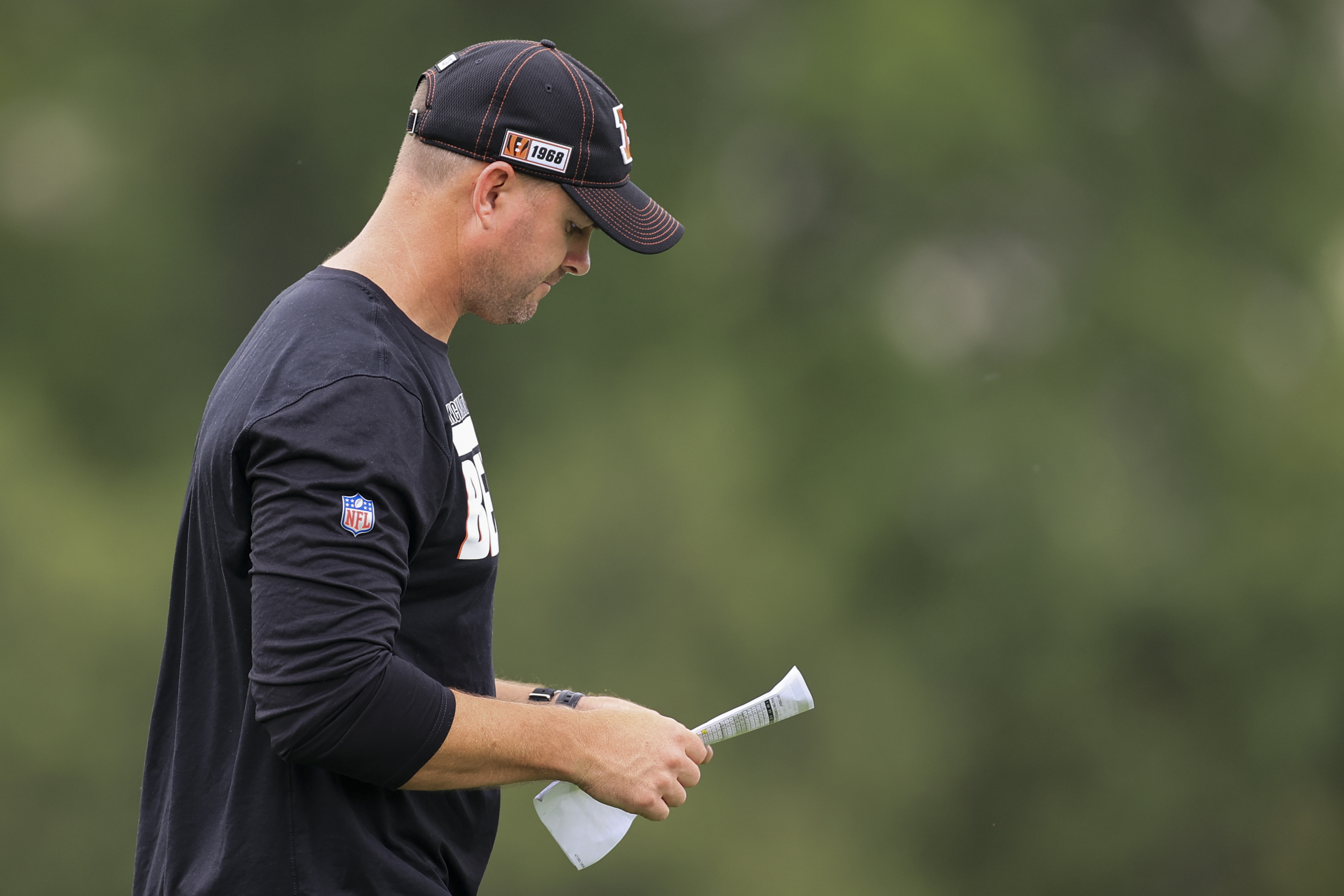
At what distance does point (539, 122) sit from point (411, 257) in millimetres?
208

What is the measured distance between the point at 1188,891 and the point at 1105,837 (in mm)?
325

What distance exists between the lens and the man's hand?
1286mm

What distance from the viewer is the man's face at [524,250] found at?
4.56ft

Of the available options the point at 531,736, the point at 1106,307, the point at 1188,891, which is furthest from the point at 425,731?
the point at 1188,891

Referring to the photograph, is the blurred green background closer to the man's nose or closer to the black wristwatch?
the black wristwatch

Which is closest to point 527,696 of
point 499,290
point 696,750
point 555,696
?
point 555,696

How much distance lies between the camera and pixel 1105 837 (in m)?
3.71

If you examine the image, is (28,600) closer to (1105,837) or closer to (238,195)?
(238,195)

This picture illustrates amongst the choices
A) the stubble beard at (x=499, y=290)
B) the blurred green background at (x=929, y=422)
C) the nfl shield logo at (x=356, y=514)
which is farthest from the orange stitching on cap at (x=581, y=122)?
the blurred green background at (x=929, y=422)

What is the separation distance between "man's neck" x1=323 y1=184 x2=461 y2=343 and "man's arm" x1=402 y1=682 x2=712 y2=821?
0.44 meters

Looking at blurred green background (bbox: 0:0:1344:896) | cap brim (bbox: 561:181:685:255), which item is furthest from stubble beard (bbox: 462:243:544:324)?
blurred green background (bbox: 0:0:1344:896)

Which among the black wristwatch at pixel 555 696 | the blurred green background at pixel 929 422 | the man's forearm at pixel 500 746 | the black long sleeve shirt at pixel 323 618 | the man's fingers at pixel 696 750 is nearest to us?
the black long sleeve shirt at pixel 323 618

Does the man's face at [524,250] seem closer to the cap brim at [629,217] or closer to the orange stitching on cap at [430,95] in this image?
the cap brim at [629,217]

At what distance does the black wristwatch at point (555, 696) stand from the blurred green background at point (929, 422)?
1.84 m
